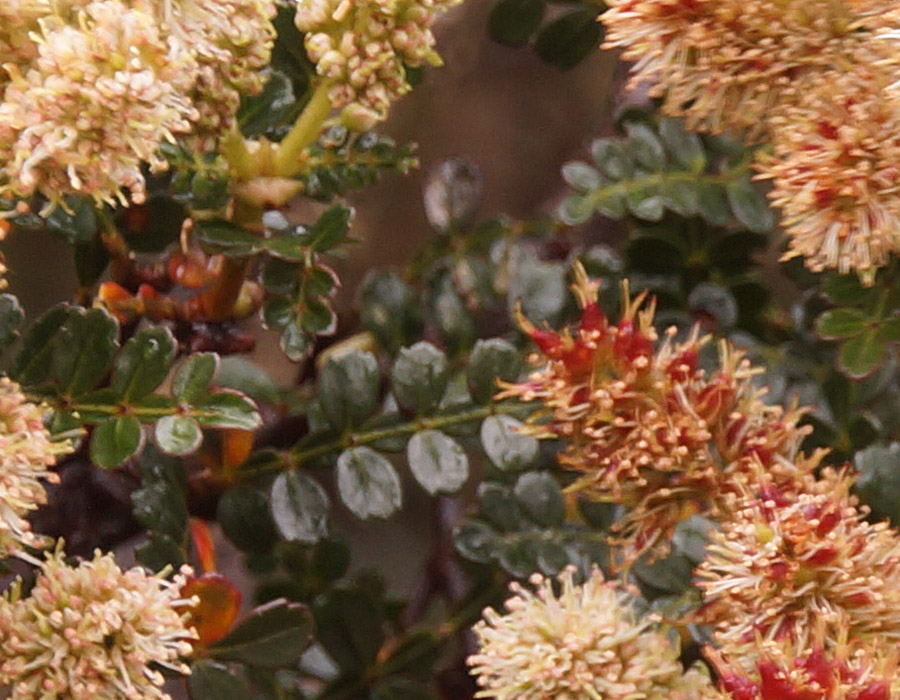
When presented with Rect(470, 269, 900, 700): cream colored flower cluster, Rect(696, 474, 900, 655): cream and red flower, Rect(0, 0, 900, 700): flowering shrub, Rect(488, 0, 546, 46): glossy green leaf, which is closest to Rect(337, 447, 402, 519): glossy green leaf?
Rect(0, 0, 900, 700): flowering shrub

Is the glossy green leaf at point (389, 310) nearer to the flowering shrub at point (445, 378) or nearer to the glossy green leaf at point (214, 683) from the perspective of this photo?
the flowering shrub at point (445, 378)

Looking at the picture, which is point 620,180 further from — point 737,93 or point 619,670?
point 619,670

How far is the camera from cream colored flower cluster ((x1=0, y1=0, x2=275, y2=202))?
485 mm

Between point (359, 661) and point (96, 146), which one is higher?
point (96, 146)

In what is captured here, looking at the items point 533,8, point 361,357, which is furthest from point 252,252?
point 533,8

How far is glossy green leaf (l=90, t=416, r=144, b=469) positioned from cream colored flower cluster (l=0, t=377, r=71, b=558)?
0.06 meters

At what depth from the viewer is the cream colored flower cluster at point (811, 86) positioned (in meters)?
0.58

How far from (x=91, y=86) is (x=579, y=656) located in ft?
1.09

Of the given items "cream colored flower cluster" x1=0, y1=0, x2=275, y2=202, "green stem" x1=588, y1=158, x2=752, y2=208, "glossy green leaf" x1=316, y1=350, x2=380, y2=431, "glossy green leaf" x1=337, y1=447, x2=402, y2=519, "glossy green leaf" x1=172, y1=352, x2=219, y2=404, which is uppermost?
"cream colored flower cluster" x1=0, y1=0, x2=275, y2=202

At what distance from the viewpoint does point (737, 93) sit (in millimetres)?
620

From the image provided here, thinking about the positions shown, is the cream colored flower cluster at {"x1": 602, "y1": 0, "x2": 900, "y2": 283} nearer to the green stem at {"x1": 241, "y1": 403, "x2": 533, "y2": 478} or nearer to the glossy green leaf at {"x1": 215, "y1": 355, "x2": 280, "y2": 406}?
the green stem at {"x1": 241, "y1": 403, "x2": 533, "y2": 478}

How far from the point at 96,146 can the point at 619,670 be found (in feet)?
1.08

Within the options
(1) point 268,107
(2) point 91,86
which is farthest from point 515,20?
(2) point 91,86

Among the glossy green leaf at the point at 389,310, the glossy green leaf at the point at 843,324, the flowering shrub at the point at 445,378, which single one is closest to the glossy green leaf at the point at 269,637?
the flowering shrub at the point at 445,378
